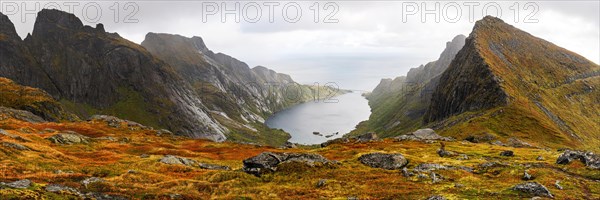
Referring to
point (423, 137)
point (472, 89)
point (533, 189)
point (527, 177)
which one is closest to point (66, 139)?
point (533, 189)

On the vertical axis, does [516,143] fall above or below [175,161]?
below

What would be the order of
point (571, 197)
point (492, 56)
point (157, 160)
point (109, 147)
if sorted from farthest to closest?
point (492, 56) → point (109, 147) → point (157, 160) → point (571, 197)

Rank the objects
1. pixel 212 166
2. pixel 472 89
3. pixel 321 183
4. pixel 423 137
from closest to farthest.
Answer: pixel 321 183
pixel 212 166
pixel 423 137
pixel 472 89

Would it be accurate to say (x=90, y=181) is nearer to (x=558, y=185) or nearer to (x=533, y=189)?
(x=533, y=189)

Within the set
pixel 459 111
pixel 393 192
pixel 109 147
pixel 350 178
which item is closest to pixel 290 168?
pixel 350 178

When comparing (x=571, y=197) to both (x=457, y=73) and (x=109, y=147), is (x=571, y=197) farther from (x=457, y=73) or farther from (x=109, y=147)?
(x=457, y=73)

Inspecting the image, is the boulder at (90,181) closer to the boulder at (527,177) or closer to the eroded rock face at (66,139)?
the eroded rock face at (66,139)

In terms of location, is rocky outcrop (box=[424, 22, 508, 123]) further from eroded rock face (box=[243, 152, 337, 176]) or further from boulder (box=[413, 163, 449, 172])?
eroded rock face (box=[243, 152, 337, 176])
